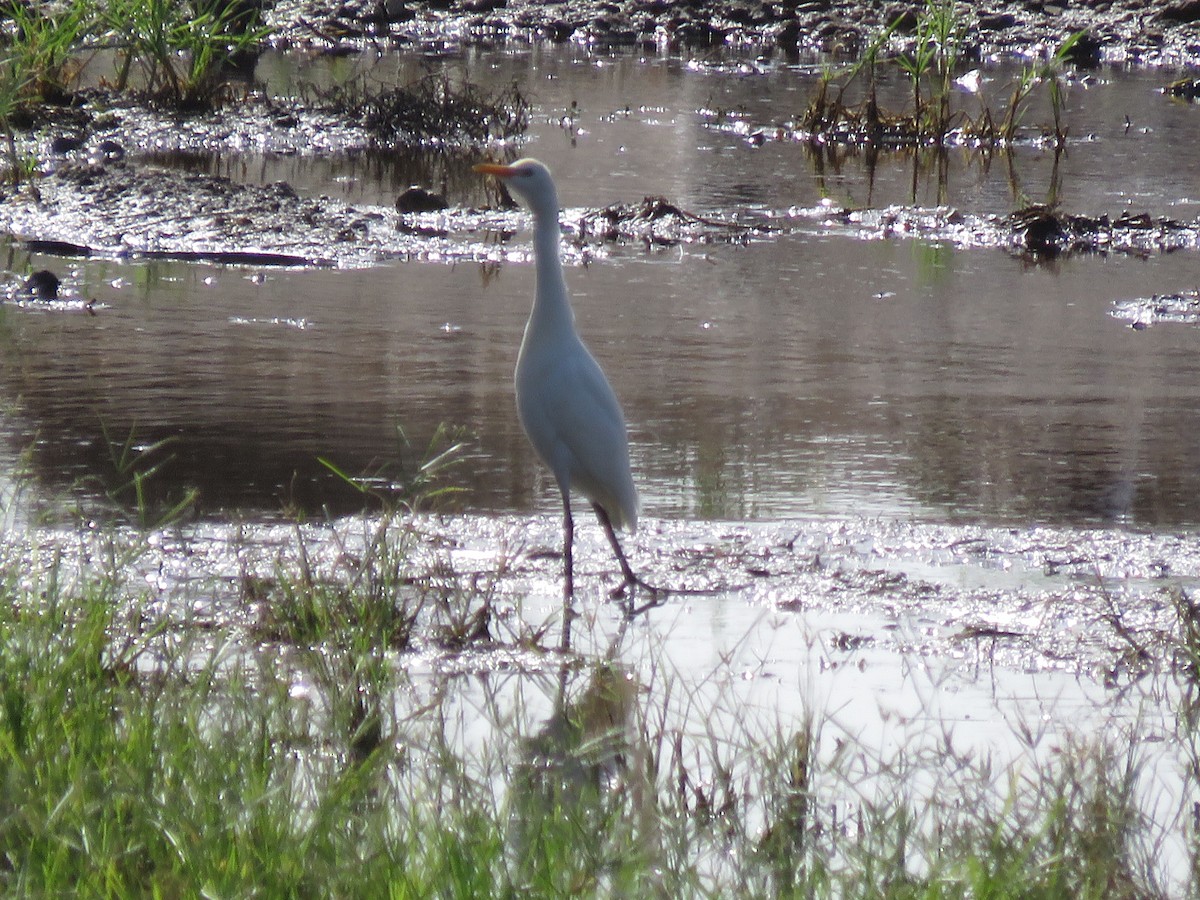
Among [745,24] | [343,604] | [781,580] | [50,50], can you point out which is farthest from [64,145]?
[745,24]

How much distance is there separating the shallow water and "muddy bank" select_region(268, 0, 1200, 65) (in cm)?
993

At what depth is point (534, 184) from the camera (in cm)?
482

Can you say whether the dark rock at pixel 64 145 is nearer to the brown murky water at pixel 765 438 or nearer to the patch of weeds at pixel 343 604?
the brown murky water at pixel 765 438

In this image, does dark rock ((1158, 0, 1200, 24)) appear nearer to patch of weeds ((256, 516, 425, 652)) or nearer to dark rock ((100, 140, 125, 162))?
dark rock ((100, 140, 125, 162))

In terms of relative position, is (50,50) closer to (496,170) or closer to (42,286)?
(42,286)

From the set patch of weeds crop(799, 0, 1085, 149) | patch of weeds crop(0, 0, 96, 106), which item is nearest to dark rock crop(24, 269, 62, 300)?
patch of weeds crop(0, 0, 96, 106)

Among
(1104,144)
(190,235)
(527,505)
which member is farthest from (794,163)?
(527,505)

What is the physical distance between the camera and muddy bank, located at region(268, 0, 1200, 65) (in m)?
20.3

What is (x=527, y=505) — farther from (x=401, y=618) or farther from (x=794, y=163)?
(x=794, y=163)

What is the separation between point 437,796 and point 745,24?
2073 centimetres

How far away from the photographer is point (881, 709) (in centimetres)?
370

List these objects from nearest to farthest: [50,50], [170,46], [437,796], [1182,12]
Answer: [437,796] → [50,50] → [170,46] → [1182,12]

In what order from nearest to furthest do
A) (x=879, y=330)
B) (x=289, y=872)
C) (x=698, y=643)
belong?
1. (x=289, y=872)
2. (x=698, y=643)
3. (x=879, y=330)

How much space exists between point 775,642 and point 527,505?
1.28 meters
